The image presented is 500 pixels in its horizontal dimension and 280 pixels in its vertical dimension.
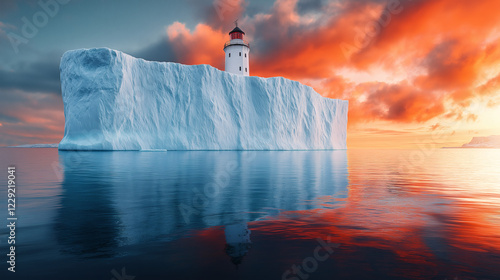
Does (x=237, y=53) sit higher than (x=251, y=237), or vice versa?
(x=237, y=53)

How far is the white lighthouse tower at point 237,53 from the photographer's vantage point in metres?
37.8

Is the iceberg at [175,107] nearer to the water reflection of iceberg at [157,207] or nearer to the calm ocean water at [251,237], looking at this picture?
the water reflection of iceberg at [157,207]

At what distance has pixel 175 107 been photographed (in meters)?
27.8

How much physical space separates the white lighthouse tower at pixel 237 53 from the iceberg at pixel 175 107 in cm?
634

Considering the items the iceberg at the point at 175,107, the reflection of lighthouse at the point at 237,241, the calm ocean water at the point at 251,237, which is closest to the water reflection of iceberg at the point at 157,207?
the calm ocean water at the point at 251,237

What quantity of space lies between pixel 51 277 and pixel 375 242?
8.00 feet

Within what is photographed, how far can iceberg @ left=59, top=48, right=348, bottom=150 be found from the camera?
23703 millimetres

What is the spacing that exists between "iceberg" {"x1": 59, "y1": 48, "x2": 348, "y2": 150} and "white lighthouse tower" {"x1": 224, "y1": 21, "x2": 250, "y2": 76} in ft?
20.8

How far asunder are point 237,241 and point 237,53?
124 ft

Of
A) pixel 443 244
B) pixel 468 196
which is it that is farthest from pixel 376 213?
pixel 468 196

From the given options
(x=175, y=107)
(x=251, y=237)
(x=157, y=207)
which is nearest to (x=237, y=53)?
(x=175, y=107)

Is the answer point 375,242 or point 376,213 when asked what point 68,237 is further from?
point 376,213

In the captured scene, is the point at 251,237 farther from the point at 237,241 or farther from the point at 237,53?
the point at 237,53

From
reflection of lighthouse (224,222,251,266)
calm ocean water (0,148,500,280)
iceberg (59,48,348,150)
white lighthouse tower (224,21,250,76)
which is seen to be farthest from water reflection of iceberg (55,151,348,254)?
white lighthouse tower (224,21,250,76)
